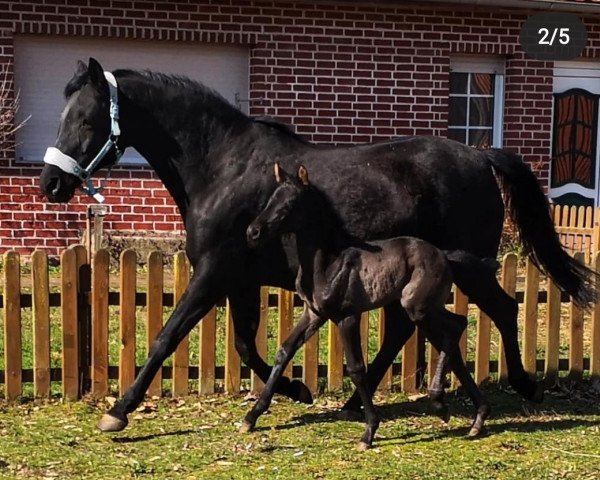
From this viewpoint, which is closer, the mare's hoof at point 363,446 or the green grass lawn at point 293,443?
the green grass lawn at point 293,443

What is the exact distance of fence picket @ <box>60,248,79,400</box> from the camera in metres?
5.30

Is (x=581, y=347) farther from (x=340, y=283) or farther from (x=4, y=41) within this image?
(x=4, y=41)

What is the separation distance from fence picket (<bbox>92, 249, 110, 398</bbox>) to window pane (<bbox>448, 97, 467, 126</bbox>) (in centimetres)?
667

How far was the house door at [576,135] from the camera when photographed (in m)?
11.2

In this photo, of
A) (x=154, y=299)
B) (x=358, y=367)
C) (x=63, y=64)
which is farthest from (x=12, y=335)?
(x=63, y=64)

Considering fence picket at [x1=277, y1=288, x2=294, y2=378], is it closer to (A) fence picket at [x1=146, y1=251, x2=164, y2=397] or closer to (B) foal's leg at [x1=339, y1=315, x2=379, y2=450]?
(A) fence picket at [x1=146, y1=251, x2=164, y2=397]

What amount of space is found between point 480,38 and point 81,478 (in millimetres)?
8232

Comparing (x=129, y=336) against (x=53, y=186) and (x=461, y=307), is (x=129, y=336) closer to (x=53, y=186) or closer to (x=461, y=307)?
(x=53, y=186)

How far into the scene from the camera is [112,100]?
4.49 m

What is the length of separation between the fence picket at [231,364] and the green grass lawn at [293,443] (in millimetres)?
99

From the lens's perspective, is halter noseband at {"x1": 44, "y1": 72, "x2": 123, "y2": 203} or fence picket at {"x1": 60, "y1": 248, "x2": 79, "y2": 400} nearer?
halter noseband at {"x1": 44, "y1": 72, "x2": 123, "y2": 203}

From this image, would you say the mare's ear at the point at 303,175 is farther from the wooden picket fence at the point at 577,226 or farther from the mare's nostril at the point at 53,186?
the wooden picket fence at the point at 577,226

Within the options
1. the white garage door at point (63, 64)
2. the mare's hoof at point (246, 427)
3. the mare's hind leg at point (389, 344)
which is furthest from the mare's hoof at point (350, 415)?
the white garage door at point (63, 64)
